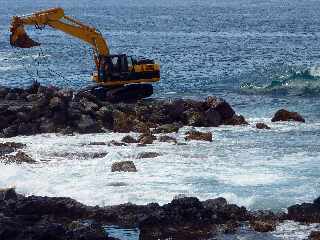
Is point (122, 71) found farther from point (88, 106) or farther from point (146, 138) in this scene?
point (146, 138)

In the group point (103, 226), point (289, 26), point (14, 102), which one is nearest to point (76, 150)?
point (14, 102)

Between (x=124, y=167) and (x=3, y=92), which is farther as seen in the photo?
(x=3, y=92)

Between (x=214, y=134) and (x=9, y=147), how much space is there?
834cm

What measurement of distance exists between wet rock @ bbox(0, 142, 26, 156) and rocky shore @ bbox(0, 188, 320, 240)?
760 centimetres

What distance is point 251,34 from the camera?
90.3 m

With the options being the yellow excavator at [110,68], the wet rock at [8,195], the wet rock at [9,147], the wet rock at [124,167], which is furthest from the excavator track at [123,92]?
the wet rock at [8,195]

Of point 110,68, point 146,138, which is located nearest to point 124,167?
point 146,138

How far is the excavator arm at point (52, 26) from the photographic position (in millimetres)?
38375

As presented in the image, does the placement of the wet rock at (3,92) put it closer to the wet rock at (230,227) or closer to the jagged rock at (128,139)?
the jagged rock at (128,139)

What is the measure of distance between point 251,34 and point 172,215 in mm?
71893

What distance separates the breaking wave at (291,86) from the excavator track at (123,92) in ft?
22.6

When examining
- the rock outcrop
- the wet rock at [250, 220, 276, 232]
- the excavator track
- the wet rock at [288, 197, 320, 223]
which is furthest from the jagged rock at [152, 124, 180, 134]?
the wet rock at [250, 220, 276, 232]

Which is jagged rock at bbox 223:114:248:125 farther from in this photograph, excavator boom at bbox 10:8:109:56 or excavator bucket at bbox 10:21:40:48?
excavator bucket at bbox 10:21:40:48

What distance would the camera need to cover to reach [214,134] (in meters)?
32.7
